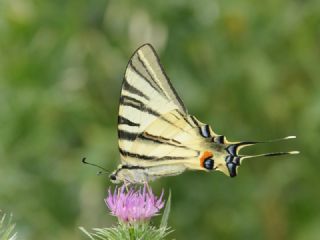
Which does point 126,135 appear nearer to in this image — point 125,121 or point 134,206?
point 125,121

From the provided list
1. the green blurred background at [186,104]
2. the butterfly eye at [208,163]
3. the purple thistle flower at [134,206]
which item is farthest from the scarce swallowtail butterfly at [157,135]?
the green blurred background at [186,104]

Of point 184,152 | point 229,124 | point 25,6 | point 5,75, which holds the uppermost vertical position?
point 25,6

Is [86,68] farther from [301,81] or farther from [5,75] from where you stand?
[301,81]

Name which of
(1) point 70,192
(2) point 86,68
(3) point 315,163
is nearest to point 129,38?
(2) point 86,68

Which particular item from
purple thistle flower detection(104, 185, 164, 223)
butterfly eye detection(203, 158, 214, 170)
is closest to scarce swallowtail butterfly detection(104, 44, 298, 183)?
butterfly eye detection(203, 158, 214, 170)

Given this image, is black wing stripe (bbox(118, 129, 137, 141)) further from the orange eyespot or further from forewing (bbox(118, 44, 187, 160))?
the orange eyespot

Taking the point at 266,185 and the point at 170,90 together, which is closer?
the point at 170,90
